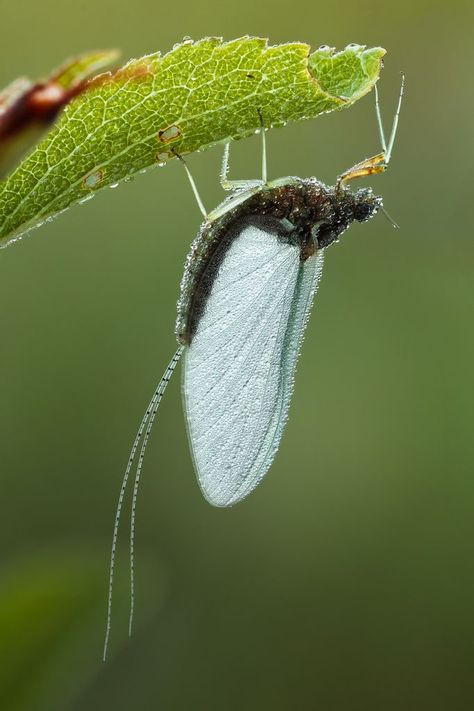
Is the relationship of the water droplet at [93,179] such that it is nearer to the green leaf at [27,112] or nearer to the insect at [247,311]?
the green leaf at [27,112]

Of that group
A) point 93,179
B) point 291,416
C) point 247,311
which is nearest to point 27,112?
point 93,179

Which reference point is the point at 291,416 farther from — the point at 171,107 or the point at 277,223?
the point at 171,107

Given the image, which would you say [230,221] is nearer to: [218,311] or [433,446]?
[218,311]

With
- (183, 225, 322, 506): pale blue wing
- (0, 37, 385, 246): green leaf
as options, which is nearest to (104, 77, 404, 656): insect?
(183, 225, 322, 506): pale blue wing

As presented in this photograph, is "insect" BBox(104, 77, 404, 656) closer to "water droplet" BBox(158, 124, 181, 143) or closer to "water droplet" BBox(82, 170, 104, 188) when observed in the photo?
"water droplet" BBox(158, 124, 181, 143)

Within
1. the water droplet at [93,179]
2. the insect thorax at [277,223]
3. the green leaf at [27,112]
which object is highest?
the insect thorax at [277,223]

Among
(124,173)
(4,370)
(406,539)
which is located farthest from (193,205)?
(124,173)

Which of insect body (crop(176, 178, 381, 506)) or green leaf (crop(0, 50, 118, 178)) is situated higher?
insect body (crop(176, 178, 381, 506))

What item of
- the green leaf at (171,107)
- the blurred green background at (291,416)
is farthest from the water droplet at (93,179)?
the blurred green background at (291,416)
